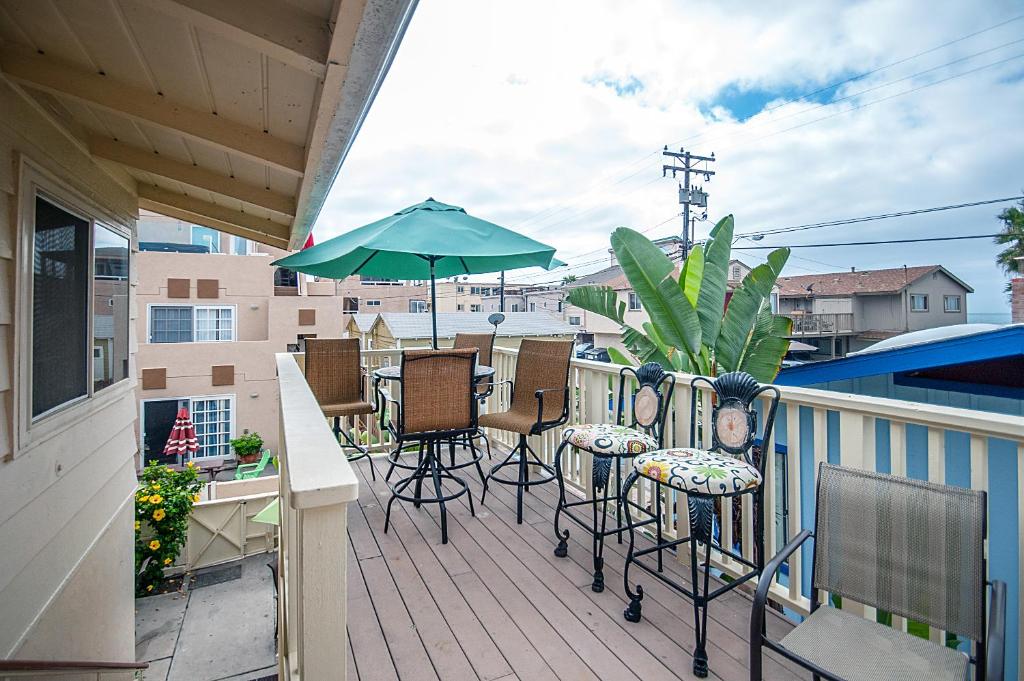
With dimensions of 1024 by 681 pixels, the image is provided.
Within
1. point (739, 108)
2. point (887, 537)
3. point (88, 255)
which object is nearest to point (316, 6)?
point (887, 537)

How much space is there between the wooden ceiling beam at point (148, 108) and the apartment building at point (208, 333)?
1119cm

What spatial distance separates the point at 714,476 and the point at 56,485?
10.8ft

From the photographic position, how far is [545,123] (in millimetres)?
→ 15773

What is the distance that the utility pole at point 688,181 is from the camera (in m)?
15.7

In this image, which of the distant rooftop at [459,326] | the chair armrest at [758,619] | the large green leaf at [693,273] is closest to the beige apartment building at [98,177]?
the chair armrest at [758,619]

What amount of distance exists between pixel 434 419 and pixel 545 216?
29935 millimetres

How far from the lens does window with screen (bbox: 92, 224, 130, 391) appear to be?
134 inches

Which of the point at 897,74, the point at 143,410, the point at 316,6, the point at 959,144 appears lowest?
the point at 143,410

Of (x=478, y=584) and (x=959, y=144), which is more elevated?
(x=959, y=144)

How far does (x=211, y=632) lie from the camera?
592 centimetres

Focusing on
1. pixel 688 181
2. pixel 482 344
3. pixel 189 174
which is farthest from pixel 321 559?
pixel 688 181

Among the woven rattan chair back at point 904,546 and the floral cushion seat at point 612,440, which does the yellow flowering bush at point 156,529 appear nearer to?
the floral cushion seat at point 612,440

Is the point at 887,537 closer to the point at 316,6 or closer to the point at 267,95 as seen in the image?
the point at 316,6

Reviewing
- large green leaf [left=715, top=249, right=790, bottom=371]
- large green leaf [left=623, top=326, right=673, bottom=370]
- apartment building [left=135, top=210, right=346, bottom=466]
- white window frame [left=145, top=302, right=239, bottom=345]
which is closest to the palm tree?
large green leaf [left=623, top=326, right=673, bottom=370]
